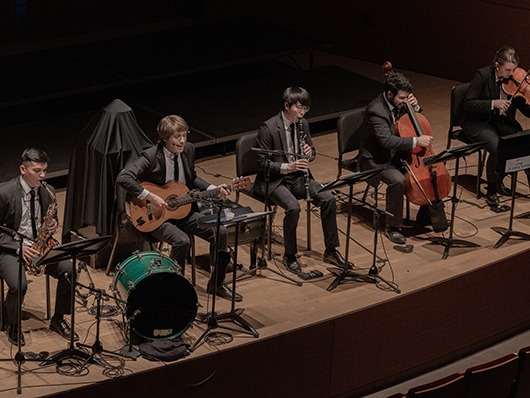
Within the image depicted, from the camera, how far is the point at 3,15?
9.45 metres

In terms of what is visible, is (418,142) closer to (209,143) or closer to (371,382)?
(371,382)

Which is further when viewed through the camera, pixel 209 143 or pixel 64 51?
pixel 64 51

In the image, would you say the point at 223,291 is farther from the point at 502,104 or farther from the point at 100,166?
the point at 502,104

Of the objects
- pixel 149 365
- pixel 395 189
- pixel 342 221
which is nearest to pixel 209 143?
pixel 342 221

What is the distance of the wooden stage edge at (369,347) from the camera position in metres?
4.63

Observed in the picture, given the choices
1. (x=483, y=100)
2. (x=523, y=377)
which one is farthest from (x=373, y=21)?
(x=523, y=377)

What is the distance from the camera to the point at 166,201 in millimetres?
5262

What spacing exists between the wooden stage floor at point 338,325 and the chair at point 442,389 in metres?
0.78

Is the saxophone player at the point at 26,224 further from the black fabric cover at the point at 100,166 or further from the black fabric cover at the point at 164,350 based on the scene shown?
the black fabric cover at the point at 100,166

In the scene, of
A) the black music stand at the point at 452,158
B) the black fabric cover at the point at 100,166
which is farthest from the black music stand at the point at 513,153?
the black fabric cover at the point at 100,166

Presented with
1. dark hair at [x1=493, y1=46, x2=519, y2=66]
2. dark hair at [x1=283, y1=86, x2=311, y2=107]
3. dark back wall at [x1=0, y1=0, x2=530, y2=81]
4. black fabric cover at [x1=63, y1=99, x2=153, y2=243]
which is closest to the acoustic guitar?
black fabric cover at [x1=63, y1=99, x2=153, y2=243]

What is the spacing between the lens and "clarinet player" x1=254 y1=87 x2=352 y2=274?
559cm

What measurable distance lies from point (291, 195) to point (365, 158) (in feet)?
2.52

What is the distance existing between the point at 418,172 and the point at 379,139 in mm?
363
